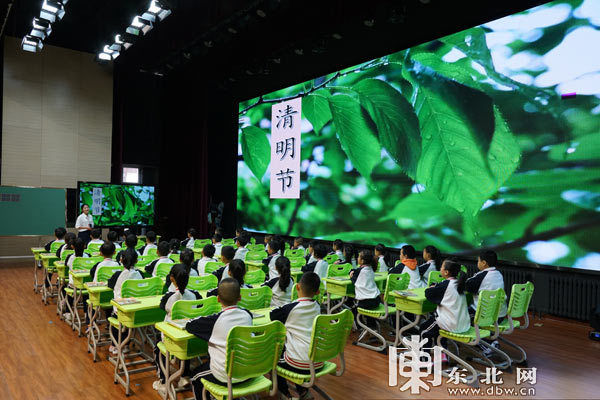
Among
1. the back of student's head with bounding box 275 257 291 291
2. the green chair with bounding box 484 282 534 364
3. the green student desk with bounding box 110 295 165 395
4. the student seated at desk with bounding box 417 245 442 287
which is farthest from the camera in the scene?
the student seated at desk with bounding box 417 245 442 287

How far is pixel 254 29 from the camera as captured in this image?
344 inches

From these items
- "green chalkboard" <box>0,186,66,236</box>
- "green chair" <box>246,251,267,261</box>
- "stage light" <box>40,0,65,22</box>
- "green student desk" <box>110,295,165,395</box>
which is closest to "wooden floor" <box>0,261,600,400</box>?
"green student desk" <box>110,295,165,395</box>

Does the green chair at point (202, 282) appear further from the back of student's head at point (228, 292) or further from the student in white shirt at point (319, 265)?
the student in white shirt at point (319, 265)

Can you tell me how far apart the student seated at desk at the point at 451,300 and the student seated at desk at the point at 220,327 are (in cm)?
197

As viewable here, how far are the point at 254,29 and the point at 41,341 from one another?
7.01 m

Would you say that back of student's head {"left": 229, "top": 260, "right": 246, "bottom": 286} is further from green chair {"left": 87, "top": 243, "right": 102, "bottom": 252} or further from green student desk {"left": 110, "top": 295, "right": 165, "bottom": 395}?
green chair {"left": 87, "top": 243, "right": 102, "bottom": 252}

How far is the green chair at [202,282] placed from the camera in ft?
12.6

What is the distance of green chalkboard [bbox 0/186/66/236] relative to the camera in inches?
378

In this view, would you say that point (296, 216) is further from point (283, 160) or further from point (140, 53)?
point (140, 53)

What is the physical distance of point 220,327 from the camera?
2471 mm

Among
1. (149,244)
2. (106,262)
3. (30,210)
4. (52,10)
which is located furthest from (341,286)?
(30,210)

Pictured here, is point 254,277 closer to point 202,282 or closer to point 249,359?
point 202,282

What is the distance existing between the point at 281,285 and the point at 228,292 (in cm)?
124

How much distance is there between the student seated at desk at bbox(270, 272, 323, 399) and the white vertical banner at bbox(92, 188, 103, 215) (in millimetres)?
9081
